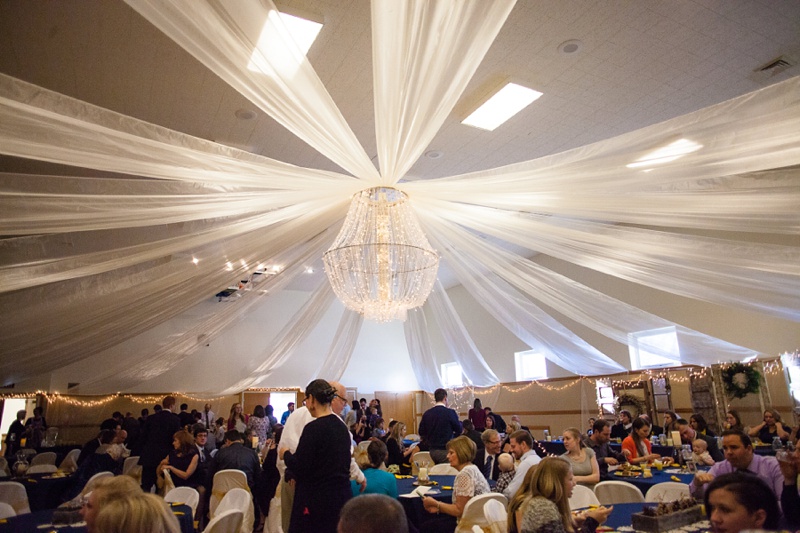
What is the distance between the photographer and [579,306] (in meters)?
5.12

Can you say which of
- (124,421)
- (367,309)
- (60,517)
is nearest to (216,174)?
(367,309)

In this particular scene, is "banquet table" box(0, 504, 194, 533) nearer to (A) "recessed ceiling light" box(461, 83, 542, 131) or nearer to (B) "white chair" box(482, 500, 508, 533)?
(B) "white chair" box(482, 500, 508, 533)

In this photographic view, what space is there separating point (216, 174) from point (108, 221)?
794mm

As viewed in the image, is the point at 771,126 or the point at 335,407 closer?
the point at 771,126

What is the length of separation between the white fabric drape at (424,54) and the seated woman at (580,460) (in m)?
2.96

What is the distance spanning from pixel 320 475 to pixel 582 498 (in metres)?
2.10

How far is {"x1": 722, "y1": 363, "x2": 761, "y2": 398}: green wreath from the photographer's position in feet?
26.0

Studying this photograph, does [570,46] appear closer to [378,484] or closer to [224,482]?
[378,484]

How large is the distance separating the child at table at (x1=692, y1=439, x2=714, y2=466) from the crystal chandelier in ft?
9.80

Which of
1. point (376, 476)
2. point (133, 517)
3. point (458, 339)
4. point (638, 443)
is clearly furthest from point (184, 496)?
point (638, 443)

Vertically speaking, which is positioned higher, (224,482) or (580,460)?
(580,460)

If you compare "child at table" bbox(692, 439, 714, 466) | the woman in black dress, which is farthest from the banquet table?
"child at table" bbox(692, 439, 714, 466)

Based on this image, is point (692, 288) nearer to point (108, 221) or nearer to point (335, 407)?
point (335, 407)

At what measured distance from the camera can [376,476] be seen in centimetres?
366
